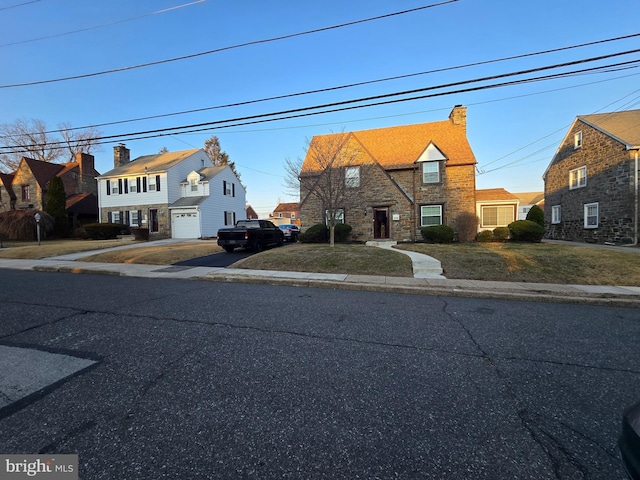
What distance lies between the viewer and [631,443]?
1.31m

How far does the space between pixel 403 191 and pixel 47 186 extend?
40.3 m

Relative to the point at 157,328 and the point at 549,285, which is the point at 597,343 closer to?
the point at 549,285

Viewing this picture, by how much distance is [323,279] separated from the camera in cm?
895

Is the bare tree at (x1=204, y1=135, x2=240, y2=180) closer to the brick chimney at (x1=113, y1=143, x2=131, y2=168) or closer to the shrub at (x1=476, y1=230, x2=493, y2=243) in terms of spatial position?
the brick chimney at (x1=113, y1=143, x2=131, y2=168)

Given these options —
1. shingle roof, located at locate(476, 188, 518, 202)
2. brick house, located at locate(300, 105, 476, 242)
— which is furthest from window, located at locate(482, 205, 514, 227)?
brick house, located at locate(300, 105, 476, 242)

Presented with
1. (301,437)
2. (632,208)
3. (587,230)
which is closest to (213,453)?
(301,437)

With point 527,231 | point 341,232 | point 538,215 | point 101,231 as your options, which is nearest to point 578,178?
point 538,215

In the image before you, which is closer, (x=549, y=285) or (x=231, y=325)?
(x=231, y=325)

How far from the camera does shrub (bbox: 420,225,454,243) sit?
1719 centimetres

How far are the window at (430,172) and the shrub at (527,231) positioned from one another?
5624 millimetres

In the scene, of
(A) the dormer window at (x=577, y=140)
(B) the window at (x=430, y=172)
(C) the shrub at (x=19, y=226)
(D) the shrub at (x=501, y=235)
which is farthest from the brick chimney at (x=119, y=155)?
(A) the dormer window at (x=577, y=140)

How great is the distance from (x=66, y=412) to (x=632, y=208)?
2435 centimetres

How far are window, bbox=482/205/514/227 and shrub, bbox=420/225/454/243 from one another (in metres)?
9.68

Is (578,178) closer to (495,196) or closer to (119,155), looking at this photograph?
(495,196)
